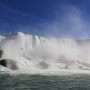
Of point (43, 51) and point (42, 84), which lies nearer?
point (42, 84)

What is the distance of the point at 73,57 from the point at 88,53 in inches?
629

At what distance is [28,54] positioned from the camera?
9231cm

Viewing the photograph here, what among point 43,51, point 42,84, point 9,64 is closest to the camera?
point 42,84

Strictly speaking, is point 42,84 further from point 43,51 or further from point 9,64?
point 43,51

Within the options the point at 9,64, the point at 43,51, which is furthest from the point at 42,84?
the point at 43,51

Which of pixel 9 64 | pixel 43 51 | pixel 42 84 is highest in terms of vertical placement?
pixel 43 51

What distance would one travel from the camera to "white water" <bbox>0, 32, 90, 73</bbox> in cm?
8466

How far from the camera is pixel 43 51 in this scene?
321 feet

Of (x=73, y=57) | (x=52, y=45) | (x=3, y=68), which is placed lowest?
(x=3, y=68)

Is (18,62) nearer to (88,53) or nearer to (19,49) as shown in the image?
(19,49)

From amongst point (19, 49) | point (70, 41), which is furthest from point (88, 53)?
point (19, 49)

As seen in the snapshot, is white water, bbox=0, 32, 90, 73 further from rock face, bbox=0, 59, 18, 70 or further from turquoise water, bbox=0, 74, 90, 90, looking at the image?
turquoise water, bbox=0, 74, 90, 90

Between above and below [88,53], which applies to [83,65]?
below

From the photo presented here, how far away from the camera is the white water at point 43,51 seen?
278ft
